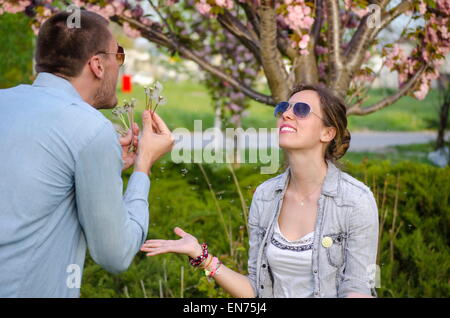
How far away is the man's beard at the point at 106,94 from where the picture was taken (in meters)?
1.83

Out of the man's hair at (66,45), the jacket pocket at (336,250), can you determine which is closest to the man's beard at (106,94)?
the man's hair at (66,45)

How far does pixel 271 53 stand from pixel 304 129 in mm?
1731

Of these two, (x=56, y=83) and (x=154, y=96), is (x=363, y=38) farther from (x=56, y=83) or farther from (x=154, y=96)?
(x=56, y=83)

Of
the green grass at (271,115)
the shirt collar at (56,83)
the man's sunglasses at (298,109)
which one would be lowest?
the shirt collar at (56,83)

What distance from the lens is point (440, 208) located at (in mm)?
4664

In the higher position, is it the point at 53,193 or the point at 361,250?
the point at 53,193

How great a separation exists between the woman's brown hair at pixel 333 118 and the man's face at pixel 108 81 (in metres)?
0.89

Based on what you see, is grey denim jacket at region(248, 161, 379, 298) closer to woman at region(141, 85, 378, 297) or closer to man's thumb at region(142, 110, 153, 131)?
woman at region(141, 85, 378, 297)

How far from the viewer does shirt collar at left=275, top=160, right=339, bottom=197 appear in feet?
7.43

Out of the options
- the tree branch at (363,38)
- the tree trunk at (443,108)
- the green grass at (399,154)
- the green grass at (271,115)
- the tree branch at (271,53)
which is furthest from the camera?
the green grass at (271,115)

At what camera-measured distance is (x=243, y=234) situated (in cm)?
440

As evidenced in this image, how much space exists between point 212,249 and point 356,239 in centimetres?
231

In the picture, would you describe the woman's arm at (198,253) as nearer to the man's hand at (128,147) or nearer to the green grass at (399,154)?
the man's hand at (128,147)

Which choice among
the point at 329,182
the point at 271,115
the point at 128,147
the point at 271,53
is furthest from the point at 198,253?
the point at 271,115
